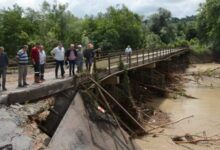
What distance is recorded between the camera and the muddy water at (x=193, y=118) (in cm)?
1756

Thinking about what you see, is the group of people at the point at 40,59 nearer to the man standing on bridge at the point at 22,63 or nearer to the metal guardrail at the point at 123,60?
the man standing on bridge at the point at 22,63

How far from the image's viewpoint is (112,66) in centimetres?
2169

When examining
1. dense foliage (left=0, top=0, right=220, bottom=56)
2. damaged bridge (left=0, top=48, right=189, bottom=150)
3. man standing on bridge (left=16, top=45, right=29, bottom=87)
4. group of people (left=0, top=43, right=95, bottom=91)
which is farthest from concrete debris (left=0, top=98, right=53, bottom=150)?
dense foliage (left=0, top=0, right=220, bottom=56)

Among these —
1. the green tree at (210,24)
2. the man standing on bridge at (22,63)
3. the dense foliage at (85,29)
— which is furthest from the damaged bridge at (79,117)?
the green tree at (210,24)

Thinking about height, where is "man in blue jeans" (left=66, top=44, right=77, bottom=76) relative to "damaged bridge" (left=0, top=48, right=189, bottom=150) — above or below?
above

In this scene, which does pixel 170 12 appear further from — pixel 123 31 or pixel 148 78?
pixel 148 78

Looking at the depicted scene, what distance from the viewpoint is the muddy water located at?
17.6 meters

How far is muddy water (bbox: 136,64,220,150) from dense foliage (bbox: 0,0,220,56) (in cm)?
1706

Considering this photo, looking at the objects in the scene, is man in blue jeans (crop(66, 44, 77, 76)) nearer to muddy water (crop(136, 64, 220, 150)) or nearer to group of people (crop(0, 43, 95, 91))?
group of people (crop(0, 43, 95, 91))

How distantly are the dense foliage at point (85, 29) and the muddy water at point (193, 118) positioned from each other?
1706cm

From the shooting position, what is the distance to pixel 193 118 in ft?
79.1

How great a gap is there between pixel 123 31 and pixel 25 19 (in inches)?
804

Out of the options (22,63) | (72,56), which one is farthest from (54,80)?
(72,56)

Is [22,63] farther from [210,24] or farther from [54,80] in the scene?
[210,24]
